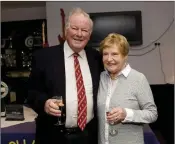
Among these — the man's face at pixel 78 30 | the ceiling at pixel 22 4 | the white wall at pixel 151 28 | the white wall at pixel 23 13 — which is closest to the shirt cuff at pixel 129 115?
the man's face at pixel 78 30

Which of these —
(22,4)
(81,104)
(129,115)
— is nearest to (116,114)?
(129,115)

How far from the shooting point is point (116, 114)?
1.29 meters

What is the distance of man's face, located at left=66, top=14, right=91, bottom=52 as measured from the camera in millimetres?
1456

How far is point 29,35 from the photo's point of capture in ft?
17.4

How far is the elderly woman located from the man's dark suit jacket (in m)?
0.12

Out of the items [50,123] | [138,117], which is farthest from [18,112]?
[138,117]

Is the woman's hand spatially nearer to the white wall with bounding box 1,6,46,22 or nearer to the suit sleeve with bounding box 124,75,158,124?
the suit sleeve with bounding box 124,75,158,124

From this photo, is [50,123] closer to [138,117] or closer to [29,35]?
[138,117]

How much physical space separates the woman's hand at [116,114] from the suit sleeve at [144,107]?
0.06 metres

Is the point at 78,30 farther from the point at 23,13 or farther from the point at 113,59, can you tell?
the point at 23,13

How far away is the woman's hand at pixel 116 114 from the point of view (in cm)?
129

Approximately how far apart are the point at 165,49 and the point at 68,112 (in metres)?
3.30

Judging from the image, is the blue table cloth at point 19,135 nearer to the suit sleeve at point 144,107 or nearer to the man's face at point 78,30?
the suit sleeve at point 144,107

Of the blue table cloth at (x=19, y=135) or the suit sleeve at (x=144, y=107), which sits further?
the blue table cloth at (x=19, y=135)
